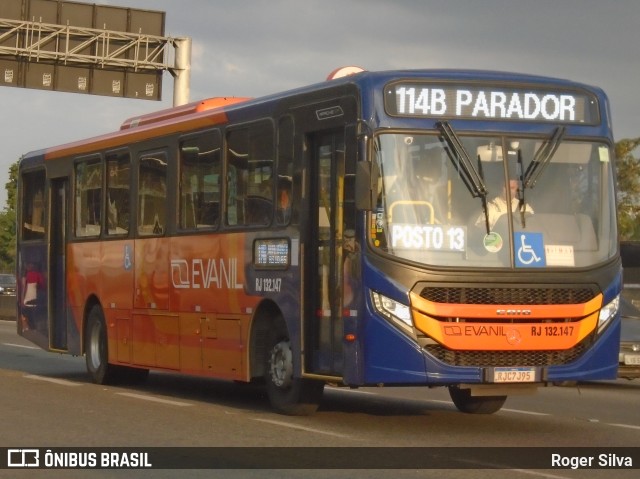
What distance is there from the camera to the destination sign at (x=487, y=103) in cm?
1399

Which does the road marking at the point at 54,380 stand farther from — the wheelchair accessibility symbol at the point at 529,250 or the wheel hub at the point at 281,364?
the wheelchair accessibility symbol at the point at 529,250

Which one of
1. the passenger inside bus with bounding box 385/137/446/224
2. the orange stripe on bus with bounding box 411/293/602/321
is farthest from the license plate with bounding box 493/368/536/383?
the passenger inside bus with bounding box 385/137/446/224

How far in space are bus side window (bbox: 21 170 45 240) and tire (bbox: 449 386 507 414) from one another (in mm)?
8566

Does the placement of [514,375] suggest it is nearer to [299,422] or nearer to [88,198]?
[299,422]

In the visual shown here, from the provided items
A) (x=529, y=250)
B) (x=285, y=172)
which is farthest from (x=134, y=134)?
(x=529, y=250)

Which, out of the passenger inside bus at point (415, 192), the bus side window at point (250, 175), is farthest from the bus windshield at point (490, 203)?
the bus side window at point (250, 175)

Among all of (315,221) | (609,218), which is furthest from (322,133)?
(609,218)

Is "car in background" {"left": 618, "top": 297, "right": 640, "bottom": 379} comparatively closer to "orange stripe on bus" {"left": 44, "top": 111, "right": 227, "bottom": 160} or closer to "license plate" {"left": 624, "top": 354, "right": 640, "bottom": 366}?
"license plate" {"left": 624, "top": 354, "right": 640, "bottom": 366}

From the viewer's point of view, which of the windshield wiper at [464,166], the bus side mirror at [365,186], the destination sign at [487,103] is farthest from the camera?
the destination sign at [487,103]

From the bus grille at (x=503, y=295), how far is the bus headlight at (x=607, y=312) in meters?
0.32

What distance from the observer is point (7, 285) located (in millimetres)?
70000

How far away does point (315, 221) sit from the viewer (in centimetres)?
1483

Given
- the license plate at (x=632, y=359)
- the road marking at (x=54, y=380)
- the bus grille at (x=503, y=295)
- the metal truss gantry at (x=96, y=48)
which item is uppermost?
the metal truss gantry at (x=96, y=48)

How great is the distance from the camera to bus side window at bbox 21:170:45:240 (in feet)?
73.9
